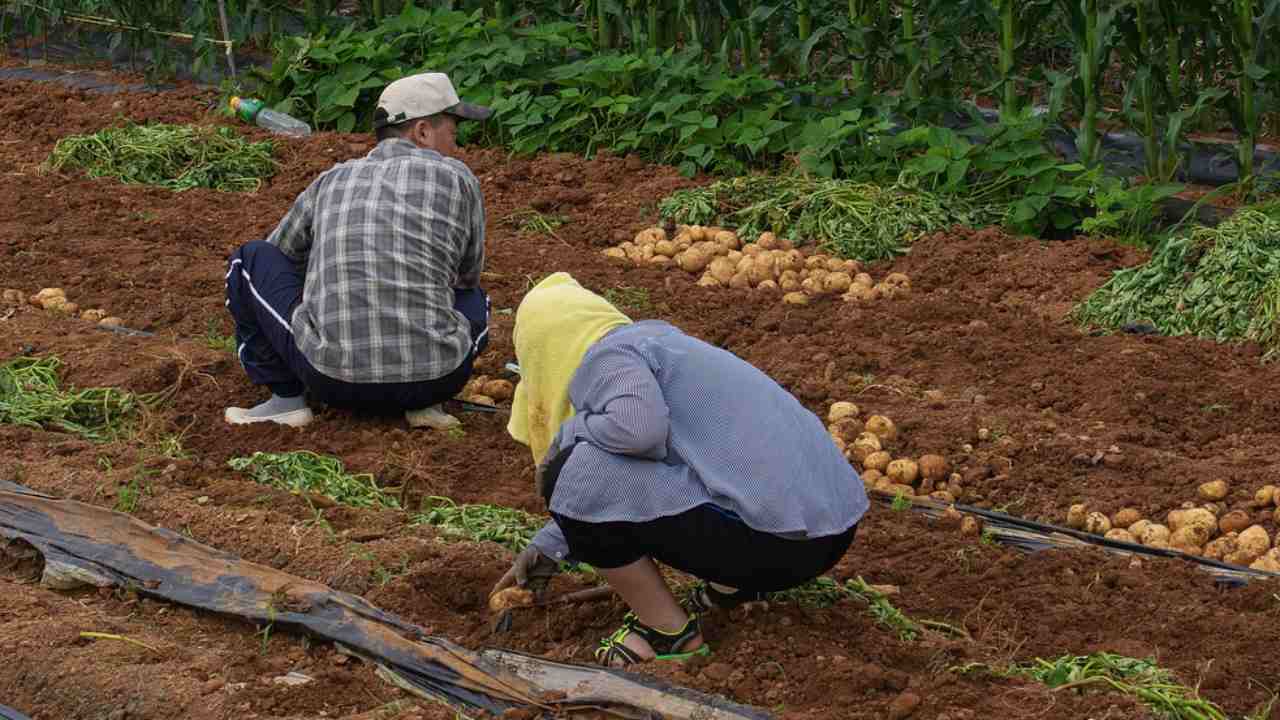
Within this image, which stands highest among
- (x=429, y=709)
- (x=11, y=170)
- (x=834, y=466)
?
(x=834, y=466)

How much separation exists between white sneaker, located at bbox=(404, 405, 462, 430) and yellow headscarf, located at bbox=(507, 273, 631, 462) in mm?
1601

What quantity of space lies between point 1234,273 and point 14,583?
14.0ft

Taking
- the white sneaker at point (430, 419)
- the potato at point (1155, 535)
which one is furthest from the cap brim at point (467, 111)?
the potato at point (1155, 535)

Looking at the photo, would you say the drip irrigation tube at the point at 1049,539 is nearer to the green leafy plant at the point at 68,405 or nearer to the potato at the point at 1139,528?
the potato at the point at 1139,528

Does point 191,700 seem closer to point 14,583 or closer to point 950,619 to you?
point 14,583

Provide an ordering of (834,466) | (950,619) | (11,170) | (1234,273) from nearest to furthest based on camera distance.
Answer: (834,466) < (950,619) < (1234,273) < (11,170)

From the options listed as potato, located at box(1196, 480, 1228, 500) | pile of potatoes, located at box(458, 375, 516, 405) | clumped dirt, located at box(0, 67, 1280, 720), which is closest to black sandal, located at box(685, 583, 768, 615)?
clumped dirt, located at box(0, 67, 1280, 720)

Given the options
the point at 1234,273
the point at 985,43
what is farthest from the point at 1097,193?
the point at 985,43

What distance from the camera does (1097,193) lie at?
7.08m

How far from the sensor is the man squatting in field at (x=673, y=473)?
10.4 ft

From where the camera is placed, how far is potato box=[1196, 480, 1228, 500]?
4383mm

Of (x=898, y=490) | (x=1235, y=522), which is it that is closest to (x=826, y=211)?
(x=898, y=490)

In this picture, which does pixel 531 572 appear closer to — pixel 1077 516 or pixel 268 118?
pixel 1077 516

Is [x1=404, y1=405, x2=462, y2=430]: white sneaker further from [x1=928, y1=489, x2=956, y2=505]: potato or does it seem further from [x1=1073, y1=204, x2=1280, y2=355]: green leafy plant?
[x1=1073, y1=204, x2=1280, y2=355]: green leafy plant
